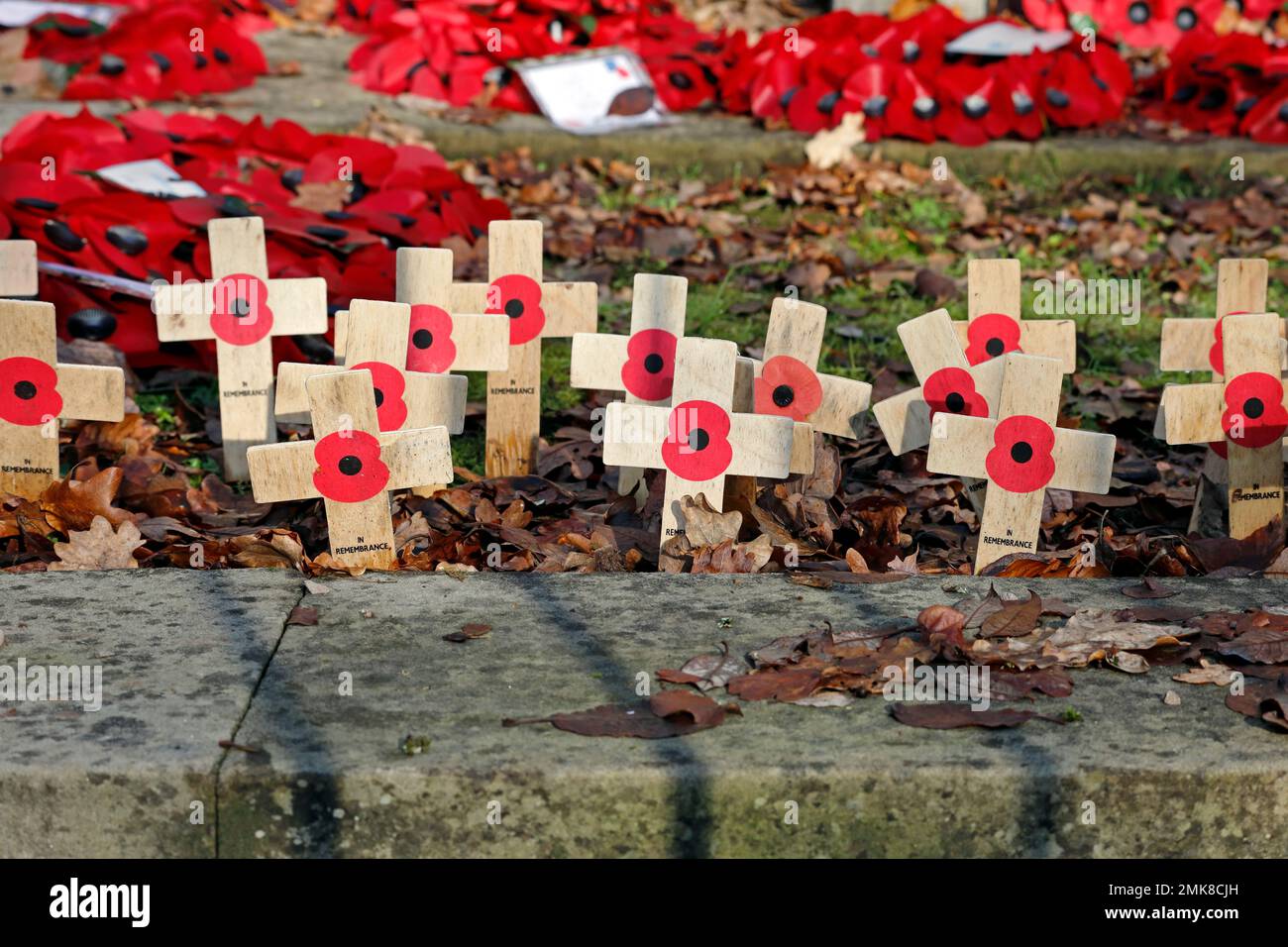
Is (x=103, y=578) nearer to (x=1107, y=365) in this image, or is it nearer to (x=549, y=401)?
(x=549, y=401)

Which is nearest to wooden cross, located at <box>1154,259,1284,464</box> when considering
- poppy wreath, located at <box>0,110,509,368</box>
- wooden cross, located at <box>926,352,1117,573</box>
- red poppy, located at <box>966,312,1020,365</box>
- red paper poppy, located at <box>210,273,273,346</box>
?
red poppy, located at <box>966,312,1020,365</box>

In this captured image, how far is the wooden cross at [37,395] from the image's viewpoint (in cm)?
337

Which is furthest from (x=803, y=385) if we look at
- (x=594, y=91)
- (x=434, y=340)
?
(x=594, y=91)

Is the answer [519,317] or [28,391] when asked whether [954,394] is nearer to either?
[519,317]

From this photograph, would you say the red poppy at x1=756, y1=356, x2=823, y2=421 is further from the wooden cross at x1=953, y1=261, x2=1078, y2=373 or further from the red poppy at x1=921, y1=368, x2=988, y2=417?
the wooden cross at x1=953, y1=261, x2=1078, y2=373

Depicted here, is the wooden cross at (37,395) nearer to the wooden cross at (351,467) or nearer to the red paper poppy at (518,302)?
the wooden cross at (351,467)

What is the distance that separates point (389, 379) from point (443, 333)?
0.25 meters

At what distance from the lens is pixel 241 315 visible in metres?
3.74

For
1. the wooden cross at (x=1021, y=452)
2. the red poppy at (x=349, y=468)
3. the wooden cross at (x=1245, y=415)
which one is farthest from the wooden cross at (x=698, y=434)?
the wooden cross at (x=1245, y=415)

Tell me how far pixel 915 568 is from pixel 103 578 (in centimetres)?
165

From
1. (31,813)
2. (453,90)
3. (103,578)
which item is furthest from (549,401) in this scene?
(453,90)

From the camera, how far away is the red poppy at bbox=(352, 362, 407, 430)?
334 centimetres

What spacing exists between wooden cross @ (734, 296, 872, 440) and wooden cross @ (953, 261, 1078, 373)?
1.25 feet

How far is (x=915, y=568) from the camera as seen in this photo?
10.5 ft
